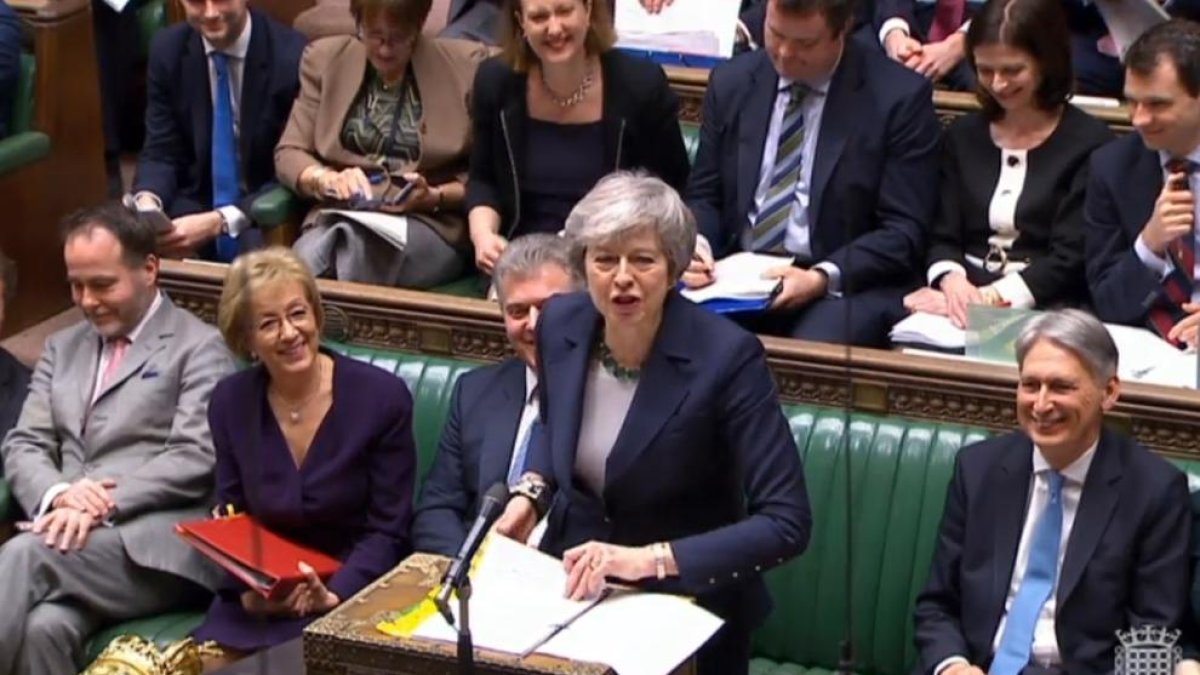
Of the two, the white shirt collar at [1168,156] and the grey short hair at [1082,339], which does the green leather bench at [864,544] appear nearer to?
the grey short hair at [1082,339]

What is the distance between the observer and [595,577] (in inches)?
113

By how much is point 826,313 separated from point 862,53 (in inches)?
20.0

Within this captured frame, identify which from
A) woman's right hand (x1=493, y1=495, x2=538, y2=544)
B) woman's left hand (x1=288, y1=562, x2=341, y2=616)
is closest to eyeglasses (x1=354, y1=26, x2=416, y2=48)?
woman's left hand (x1=288, y1=562, x2=341, y2=616)

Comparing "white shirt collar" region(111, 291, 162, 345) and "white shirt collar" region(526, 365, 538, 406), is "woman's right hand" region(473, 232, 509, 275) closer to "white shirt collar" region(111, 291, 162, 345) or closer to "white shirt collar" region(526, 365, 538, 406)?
"white shirt collar" region(111, 291, 162, 345)

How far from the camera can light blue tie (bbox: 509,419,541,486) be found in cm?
348

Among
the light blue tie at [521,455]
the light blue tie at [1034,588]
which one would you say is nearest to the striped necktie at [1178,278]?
the light blue tie at [1034,588]

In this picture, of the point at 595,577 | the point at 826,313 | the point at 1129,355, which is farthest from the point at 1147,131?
the point at 595,577

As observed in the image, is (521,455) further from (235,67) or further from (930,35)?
(930,35)

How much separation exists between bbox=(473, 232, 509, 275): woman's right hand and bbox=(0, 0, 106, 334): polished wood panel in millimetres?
1434

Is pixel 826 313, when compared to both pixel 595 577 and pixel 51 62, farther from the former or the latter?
pixel 51 62

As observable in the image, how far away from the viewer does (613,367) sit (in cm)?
314

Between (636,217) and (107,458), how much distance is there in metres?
1.33

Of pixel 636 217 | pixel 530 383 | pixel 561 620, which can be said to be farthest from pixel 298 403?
pixel 561 620

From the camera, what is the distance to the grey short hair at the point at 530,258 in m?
3.62
